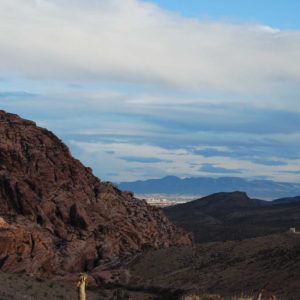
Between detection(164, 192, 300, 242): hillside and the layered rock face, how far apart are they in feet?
127

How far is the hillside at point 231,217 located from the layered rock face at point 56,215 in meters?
38.9

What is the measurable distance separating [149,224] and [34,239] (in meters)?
18.6

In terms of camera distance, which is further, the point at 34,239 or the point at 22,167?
the point at 22,167

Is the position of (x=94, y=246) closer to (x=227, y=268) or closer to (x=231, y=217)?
(x=227, y=268)

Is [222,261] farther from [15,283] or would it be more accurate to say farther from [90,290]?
[15,283]

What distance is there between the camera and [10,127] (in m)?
52.0

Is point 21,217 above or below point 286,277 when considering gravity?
above

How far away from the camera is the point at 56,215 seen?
48625 mm

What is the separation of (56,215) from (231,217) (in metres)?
96.4

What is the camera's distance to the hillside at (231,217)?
311ft

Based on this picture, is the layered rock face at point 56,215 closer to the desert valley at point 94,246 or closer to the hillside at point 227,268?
the desert valley at point 94,246

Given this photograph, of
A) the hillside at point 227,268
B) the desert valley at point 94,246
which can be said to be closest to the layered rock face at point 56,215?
the desert valley at point 94,246

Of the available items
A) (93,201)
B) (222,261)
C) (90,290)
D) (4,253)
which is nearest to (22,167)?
(93,201)

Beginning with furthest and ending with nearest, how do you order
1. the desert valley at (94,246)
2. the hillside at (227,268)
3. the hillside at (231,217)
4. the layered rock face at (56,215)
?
the hillside at (231,217) → the layered rock face at (56,215) → the desert valley at (94,246) → the hillside at (227,268)
